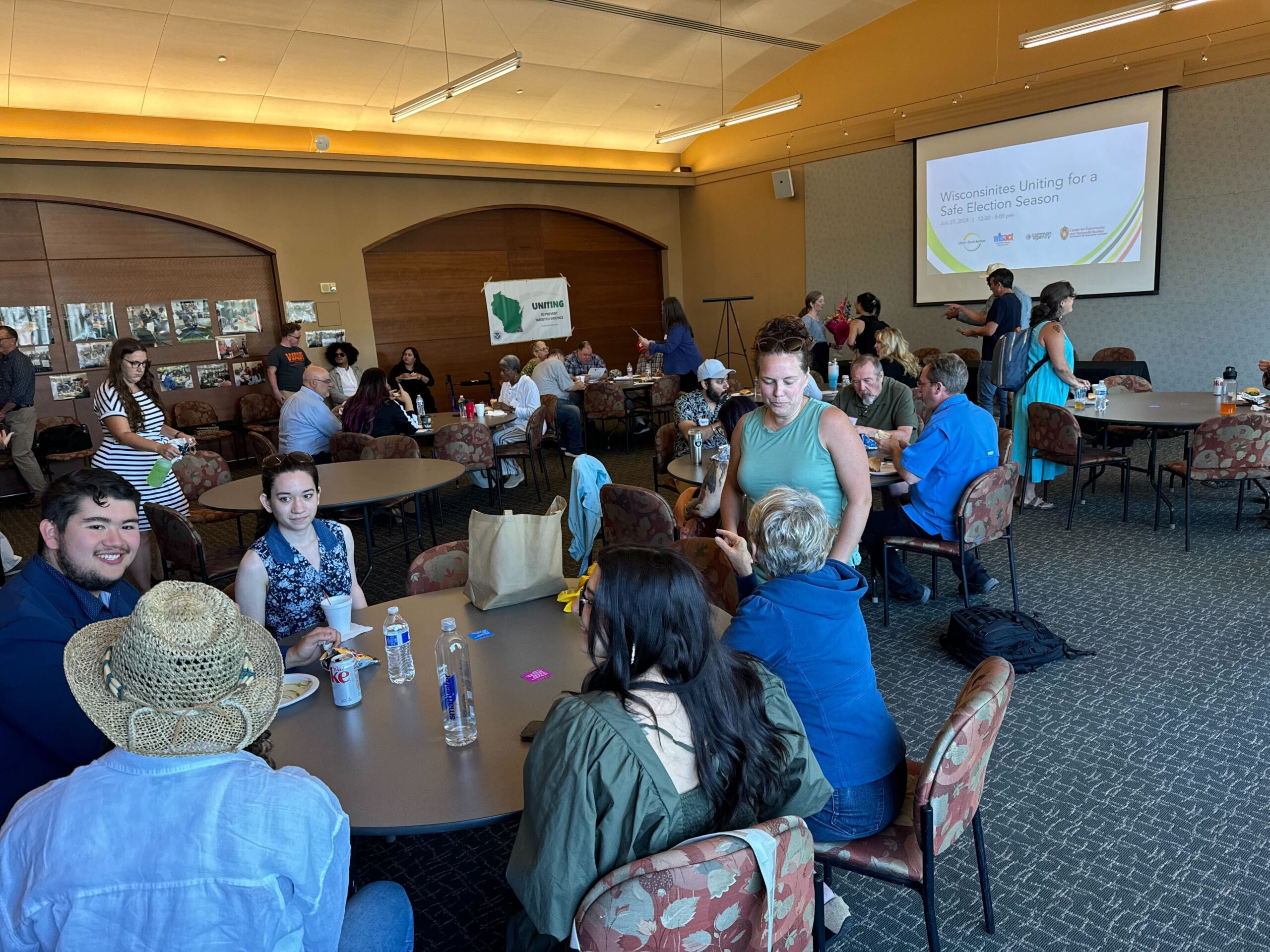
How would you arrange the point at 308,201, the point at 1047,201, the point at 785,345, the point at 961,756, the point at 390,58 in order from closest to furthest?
the point at 961,756, the point at 785,345, the point at 390,58, the point at 1047,201, the point at 308,201

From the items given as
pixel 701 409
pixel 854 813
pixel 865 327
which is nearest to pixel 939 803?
pixel 854 813

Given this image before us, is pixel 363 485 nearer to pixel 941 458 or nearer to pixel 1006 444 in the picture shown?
pixel 941 458

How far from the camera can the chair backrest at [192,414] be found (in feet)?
30.3

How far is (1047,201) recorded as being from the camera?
909cm

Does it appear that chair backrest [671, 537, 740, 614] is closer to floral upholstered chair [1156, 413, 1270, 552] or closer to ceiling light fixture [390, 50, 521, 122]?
floral upholstered chair [1156, 413, 1270, 552]

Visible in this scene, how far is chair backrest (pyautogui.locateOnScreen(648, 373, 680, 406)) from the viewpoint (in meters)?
9.26

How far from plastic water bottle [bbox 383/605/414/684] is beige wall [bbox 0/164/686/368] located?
354 inches

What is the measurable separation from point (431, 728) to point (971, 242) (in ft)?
31.9

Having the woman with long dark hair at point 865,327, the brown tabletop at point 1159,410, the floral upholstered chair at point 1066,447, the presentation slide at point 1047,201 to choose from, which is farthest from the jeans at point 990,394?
the presentation slide at point 1047,201

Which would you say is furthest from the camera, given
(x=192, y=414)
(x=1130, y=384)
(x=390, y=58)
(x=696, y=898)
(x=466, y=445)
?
(x=192, y=414)

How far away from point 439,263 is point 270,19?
3.98 meters

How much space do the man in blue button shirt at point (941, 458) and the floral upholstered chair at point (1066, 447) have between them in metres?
1.62

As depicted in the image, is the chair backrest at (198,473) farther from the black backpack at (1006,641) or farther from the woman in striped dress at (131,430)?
the black backpack at (1006,641)

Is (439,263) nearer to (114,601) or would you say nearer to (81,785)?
(114,601)
